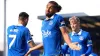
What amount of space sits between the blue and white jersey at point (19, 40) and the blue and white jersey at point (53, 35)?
870 millimetres

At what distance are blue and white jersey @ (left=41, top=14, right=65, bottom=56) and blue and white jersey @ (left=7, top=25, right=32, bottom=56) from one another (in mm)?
870

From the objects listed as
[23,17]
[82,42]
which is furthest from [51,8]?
[82,42]

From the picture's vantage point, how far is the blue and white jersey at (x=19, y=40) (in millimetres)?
4738

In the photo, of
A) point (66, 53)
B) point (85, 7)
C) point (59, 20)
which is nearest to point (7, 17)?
point (85, 7)

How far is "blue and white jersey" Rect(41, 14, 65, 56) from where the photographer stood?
3811 mm

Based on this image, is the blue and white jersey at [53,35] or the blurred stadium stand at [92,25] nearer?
the blue and white jersey at [53,35]

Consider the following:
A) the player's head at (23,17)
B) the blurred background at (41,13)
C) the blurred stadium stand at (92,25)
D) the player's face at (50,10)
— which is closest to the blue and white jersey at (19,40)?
the player's head at (23,17)

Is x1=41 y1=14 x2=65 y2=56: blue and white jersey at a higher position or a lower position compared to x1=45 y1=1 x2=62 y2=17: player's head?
lower

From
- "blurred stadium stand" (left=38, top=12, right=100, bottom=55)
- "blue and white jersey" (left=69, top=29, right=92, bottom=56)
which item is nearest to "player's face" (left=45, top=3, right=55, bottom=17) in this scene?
"blue and white jersey" (left=69, top=29, right=92, bottom=56)

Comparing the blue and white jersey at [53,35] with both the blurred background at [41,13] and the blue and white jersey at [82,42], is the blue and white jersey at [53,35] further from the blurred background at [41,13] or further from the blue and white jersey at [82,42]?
the blurred background at [41,13]

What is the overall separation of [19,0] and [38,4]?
666mm

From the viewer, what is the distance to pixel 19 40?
15.5 feet

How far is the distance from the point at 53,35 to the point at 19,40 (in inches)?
42.1

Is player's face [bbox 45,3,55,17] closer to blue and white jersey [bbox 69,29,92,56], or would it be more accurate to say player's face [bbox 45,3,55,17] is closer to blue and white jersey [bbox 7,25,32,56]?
blue and white jersey [bbox 7,25,32,56]
